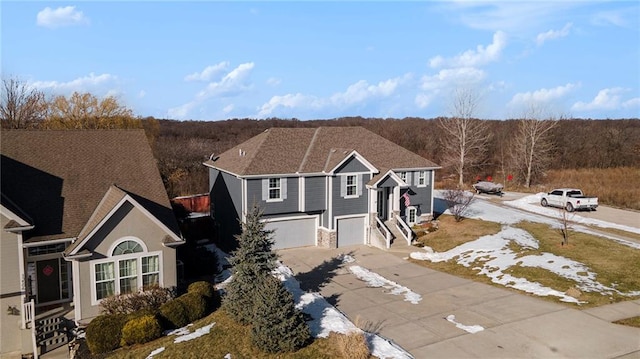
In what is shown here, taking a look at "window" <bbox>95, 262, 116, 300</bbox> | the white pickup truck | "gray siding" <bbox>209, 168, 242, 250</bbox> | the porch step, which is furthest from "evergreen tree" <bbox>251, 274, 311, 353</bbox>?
the white pickup truck

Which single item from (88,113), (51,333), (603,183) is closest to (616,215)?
(603,183)

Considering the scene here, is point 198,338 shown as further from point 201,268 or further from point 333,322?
point 201,268

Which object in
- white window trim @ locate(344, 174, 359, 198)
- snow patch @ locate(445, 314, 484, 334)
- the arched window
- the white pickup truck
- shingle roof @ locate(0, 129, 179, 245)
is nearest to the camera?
snow patch @ locate(445, 314, 484, 334)

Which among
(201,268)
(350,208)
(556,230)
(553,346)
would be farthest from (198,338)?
(556,230)

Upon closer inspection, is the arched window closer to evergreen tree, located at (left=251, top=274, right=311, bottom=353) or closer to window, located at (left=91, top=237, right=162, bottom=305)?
window, located at (left=91, top=237, right=162, bottom=305)

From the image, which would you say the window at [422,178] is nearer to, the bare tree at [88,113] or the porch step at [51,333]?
the porch step at [51,333]
